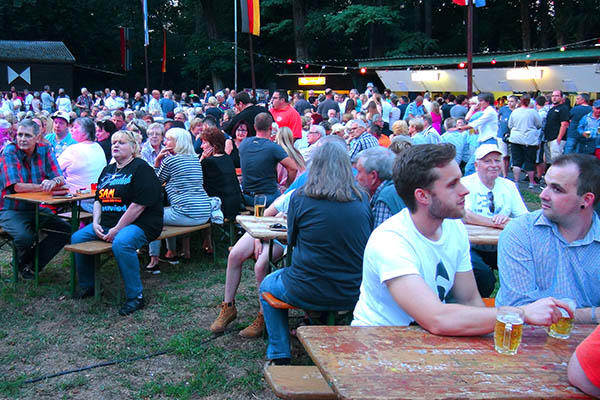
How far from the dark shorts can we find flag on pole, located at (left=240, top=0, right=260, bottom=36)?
8.35m

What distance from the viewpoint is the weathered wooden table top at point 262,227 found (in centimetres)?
382

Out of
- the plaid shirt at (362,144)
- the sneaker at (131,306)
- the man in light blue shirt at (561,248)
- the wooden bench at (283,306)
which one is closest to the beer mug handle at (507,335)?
the man in light blue shirt at (561,248)

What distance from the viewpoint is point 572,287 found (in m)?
2.60

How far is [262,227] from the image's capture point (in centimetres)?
407

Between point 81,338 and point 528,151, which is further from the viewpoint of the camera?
point 528,151

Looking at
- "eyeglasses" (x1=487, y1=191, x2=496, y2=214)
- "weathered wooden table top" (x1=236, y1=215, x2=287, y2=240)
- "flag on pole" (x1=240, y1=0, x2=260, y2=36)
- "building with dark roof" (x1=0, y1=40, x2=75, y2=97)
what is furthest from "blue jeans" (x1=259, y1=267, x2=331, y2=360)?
"building with dark roof" (x1=0, y1=40, x2=75, y2=97)

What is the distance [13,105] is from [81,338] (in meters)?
19.9

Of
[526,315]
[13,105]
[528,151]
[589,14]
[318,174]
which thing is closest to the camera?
[526,315]

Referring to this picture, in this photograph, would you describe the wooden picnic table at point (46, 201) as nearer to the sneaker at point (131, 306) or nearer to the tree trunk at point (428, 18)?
the sneaker at point (131, 306)

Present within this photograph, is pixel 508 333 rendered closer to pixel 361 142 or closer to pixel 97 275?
pixel 97 275

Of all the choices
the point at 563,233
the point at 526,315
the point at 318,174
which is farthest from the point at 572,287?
the point at 318,174

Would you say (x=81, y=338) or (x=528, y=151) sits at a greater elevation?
(x=528, y=151)

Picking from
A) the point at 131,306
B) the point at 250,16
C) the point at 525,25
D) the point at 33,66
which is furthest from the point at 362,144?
the point at 33,66

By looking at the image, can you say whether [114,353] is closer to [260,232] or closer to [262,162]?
[260,232]
